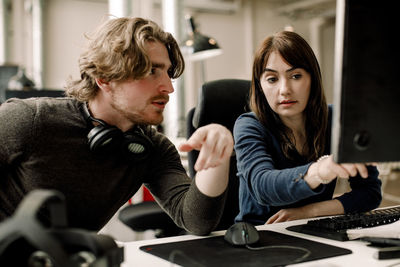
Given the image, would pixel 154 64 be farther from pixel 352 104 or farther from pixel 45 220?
pixel 352 104

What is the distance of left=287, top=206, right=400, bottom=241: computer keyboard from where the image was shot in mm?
956

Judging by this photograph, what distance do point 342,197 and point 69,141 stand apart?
2.92 ft

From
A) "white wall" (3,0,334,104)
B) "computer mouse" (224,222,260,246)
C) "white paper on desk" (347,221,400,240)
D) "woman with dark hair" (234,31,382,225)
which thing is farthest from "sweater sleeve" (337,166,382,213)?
"white wall" (3,0,334,104)

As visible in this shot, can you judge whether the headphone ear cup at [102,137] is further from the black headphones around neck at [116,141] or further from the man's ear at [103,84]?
the man's ear at [103,84]

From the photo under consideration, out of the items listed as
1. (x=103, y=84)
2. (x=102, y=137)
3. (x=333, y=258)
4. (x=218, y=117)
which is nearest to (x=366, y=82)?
(x=333, y=258)

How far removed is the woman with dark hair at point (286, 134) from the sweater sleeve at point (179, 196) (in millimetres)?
225

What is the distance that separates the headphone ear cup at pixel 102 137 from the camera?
105cm

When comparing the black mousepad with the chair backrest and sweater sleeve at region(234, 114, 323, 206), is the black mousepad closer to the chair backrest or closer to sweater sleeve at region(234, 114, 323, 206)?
sweater sleeve at region(234, 114, 323, 206)

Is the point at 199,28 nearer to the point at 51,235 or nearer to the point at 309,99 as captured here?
the point at 309,99

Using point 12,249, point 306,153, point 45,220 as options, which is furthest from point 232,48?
point 12,249

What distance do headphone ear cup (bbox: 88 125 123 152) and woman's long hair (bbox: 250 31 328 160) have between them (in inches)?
23.2

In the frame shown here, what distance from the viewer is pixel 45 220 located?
1.04 metres

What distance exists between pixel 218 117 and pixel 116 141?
0.61 metres

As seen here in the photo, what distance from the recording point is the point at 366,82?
71 cm
